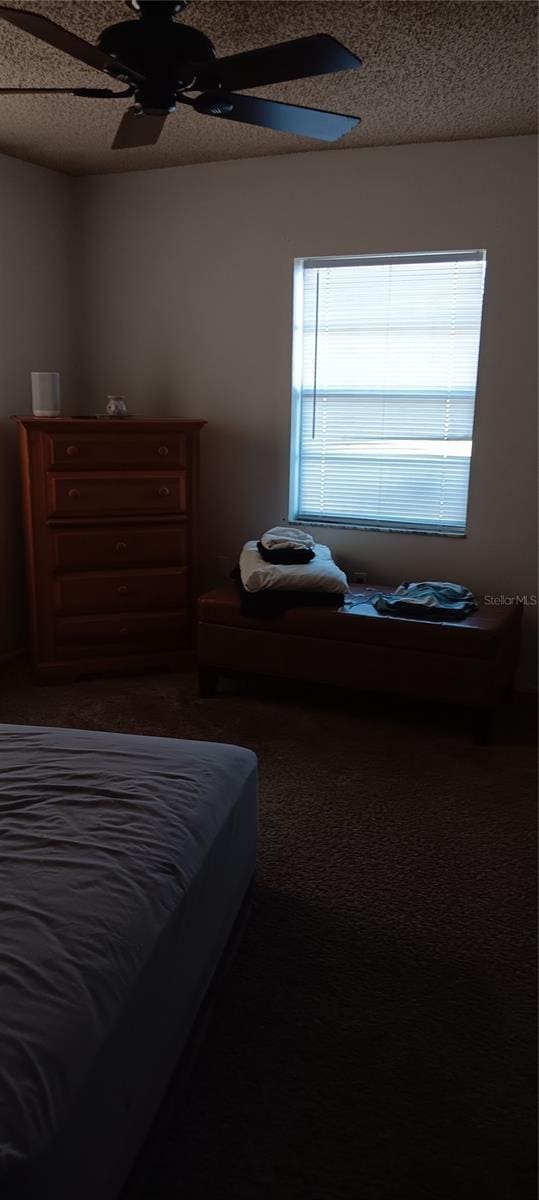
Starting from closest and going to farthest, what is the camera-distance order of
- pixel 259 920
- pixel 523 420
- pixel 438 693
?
1. pixel 259 920
2. pixel 438 693
3. pixel 523 420

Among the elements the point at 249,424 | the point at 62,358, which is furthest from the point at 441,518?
the point at 62,358

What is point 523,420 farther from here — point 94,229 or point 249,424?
point 94,229

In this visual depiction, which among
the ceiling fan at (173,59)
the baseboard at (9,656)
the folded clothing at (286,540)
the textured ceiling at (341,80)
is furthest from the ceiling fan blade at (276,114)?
the baseboard at (9,656)

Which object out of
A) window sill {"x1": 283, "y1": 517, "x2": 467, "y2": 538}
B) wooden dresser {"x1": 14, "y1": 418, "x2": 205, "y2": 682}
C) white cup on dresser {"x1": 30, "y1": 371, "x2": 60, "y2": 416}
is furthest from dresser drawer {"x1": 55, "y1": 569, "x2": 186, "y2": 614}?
white cup on dresser {"x1": 30, "y1": 371, "x2": 60, "y2": 416}

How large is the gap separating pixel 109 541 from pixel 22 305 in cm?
132

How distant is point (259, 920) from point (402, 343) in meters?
2.76

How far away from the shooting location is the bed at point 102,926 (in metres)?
1.13

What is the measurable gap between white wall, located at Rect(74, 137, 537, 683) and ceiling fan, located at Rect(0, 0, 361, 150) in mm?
1675

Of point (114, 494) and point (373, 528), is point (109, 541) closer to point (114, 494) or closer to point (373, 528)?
point (114, 494)

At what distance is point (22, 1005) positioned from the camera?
4.02 feet

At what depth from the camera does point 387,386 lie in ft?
12.9

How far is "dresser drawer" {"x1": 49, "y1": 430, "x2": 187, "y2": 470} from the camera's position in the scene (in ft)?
12.2

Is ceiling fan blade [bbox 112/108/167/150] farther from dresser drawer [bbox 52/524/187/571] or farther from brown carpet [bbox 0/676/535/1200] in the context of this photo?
brown carpet [bbox 0/676/535/1200]

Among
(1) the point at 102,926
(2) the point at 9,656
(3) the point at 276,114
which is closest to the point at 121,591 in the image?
(2) the point at 9,656
